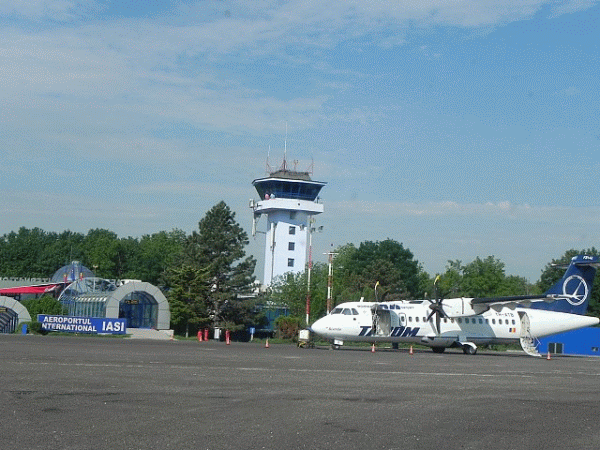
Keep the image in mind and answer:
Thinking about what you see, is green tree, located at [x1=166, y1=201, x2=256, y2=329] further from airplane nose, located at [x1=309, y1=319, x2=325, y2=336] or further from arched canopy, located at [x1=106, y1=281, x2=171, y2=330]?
airplane nose, located at [x1=309, y1=319, x2=325, y2=336]

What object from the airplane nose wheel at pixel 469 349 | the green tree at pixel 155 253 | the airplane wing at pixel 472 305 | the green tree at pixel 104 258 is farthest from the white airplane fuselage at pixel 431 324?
the green tree at pixel 104 258

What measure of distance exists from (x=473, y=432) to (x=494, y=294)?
104 metres

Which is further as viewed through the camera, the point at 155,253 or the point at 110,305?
the point at 155,253

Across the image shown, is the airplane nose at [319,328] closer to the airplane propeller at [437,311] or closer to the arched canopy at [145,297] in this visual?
the airplane propeller at [437,311]

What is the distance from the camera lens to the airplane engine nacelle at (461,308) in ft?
160

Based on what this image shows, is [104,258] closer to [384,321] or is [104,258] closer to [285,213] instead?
[285,213]

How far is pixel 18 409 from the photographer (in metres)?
12.5

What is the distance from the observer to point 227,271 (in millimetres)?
78188

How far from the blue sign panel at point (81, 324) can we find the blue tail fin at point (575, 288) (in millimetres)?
28054

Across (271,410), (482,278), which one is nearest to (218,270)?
(482,278)

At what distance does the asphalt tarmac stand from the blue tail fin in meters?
30.1

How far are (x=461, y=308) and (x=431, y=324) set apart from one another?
2164 millimetres

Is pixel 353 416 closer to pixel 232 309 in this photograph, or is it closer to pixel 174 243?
pixel 232 309

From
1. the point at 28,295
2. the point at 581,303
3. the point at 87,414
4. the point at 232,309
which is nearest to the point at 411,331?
the point at 581,303
